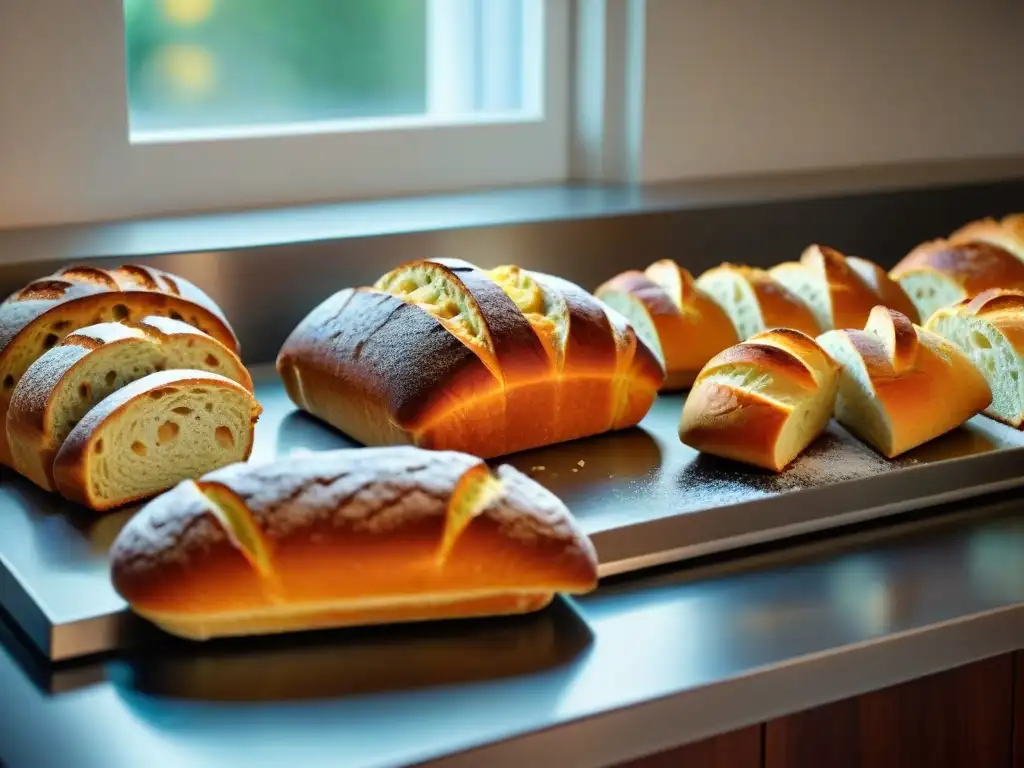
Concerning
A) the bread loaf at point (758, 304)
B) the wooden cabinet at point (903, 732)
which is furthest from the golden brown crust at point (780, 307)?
the wooden cabinet at point (903, 732)

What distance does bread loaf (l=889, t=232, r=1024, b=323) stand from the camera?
1.54 m

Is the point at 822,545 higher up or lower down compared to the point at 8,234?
lower down

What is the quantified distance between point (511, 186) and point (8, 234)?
708 millimetres

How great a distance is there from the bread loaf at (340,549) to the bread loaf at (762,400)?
0.26 meters

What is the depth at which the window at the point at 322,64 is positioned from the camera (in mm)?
1729

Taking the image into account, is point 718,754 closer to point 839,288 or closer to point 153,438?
point 153,438

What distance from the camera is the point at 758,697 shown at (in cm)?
88

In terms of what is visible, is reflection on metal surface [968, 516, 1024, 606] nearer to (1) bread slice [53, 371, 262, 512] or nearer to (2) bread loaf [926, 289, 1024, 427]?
(2) bread loaf [926, 289, 1024, 427]

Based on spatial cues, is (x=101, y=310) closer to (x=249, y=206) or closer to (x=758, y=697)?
(x=249, y=206)

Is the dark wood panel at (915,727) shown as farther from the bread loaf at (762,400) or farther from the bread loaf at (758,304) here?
the bread loaf at (758,304)

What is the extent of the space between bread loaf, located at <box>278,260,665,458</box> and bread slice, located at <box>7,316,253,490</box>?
134 millimetres

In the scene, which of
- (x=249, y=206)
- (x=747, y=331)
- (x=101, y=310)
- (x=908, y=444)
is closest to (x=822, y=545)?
(x=908, y=444)

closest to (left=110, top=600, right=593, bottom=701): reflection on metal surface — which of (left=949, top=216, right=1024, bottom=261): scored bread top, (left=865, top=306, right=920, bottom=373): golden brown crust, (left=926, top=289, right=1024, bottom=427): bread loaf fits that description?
(left=865, top=306, right=920, bottom=373): golden brown crust

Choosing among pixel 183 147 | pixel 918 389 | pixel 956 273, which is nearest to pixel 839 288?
pixel 956 273
